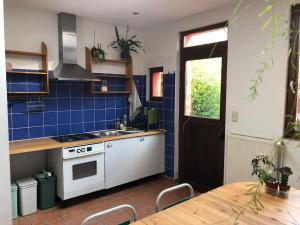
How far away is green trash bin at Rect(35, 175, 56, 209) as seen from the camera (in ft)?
10.0

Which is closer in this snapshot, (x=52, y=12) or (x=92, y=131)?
(x=52, y=12)

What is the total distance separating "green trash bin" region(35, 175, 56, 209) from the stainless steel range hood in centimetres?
136

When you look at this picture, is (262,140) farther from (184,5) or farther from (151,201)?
(184,5)

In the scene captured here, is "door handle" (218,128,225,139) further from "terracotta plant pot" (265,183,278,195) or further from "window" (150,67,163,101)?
"terracotta plant pot" (265,183,278,195)

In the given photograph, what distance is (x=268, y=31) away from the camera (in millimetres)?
2758

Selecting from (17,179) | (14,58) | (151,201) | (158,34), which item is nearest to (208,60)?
(158,34)

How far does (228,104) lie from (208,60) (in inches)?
28.4

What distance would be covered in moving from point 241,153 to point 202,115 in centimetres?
82

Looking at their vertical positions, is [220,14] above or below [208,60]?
above

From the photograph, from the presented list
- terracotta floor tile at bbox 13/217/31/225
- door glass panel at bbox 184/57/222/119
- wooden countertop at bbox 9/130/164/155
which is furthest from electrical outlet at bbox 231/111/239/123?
terracotta floor tile at bbox 13/217/31/225

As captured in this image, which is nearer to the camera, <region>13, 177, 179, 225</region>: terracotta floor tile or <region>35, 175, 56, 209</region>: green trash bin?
<region>13, 177, 179, 225</region>: terracotta floor tile

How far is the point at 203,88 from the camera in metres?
3.58

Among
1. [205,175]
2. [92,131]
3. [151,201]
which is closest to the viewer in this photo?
[151,201]

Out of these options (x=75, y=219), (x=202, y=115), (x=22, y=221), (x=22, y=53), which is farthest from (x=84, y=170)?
(x=202, y=115)
